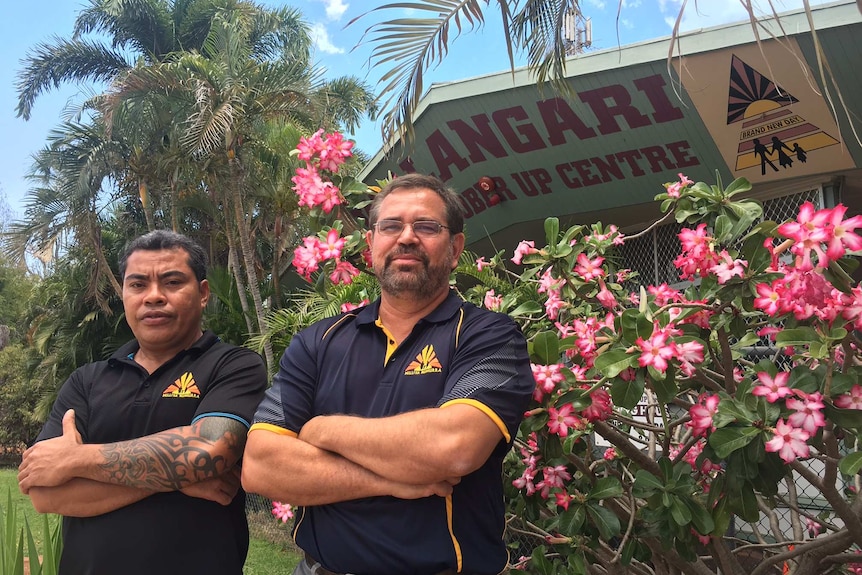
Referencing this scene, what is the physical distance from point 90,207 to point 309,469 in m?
15.4

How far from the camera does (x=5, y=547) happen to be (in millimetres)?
2838

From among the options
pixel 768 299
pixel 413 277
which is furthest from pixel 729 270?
pixel 413 277

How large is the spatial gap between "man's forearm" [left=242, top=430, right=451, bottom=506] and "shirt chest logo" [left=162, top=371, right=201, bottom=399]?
1.60 feet

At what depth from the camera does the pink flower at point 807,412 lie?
1885 millimetres

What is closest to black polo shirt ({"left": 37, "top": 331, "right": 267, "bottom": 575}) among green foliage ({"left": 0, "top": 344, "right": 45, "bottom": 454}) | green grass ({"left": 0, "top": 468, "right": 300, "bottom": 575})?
green grass ({"left": 0, "top": 468, "right": 300, "bottom": 575})

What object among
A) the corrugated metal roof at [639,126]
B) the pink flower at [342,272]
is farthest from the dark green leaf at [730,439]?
the corrugated metal roof at [639,126]

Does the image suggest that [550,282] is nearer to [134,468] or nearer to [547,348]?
[547,348]

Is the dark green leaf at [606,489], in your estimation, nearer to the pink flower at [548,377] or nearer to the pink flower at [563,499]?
the pink flower at [563,499]

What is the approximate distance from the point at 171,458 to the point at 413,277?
92cm

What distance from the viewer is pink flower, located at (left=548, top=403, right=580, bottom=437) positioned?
7.20ft

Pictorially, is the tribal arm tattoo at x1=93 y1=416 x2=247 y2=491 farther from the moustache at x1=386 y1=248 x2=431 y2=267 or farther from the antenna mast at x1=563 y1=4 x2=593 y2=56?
the antenna mast at x1=563 y1=4 x2=593 y2=56

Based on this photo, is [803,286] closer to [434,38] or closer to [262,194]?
[434,38]

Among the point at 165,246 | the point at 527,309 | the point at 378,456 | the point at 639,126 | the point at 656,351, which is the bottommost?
the point at 378,456

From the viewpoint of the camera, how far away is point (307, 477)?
1861mm
